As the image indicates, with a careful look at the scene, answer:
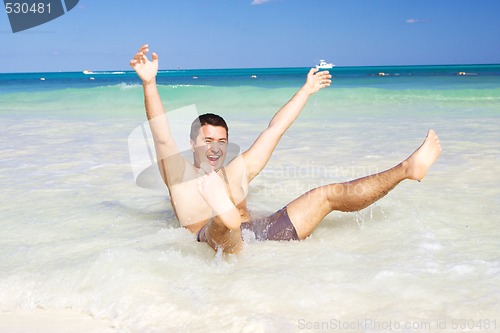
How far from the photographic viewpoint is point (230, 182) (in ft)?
9.82

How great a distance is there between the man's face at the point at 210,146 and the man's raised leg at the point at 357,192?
18.9 inches

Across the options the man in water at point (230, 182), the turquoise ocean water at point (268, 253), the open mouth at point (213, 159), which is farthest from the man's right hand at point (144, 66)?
the turquoise ocean water at point (268, 253)

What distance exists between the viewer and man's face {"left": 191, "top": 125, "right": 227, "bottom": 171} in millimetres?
2979

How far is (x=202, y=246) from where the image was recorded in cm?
279

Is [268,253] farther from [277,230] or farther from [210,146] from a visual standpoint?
[210,146]

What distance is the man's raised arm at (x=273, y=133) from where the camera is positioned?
3191 mm

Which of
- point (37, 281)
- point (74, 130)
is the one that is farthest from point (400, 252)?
point (74, 130)

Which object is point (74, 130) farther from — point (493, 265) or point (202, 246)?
point (493, 265)

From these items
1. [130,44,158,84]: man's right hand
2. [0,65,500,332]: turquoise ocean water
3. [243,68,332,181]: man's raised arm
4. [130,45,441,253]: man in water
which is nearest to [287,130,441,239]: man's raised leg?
[130,45,441,253]: man in water

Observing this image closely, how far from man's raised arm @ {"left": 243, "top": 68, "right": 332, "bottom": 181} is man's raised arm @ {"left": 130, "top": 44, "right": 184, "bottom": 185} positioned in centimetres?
57

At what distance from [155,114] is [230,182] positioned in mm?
580

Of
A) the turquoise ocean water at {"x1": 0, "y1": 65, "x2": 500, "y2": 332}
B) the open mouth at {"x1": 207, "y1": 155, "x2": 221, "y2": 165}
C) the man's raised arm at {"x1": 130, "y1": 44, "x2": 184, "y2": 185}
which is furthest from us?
the open mouth at {"x1": 207, "y1": 155, "x2": 221, "y2": 165}

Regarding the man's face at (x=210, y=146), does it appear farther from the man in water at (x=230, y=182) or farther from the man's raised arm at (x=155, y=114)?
the man's raised arm at (x=155, y=114)

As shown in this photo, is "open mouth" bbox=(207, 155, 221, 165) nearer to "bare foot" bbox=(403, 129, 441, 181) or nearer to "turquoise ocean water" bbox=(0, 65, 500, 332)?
"turquoise ocean water" bbox=(0, 65, 500, 332)
